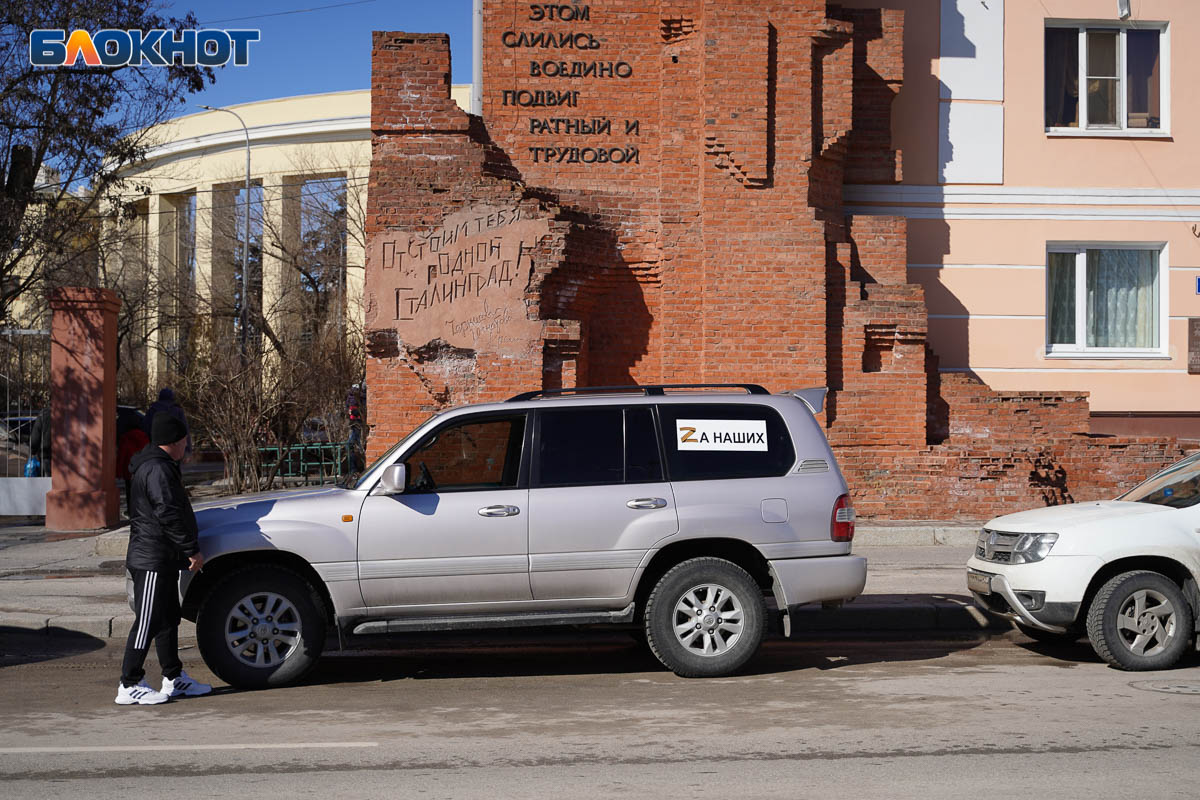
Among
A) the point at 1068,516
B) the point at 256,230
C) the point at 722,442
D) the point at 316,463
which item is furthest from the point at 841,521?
the point at 256,230

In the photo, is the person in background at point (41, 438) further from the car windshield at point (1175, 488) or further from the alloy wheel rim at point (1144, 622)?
the alloy wheel rim at point (1144, 622)

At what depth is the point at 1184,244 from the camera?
56.7 ft

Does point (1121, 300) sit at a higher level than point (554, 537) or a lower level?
higher

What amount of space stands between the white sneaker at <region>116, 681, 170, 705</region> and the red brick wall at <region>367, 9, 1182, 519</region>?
7.48 m

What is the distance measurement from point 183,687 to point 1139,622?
6531mm

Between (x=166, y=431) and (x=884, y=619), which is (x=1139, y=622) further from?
(x=166, y=431)

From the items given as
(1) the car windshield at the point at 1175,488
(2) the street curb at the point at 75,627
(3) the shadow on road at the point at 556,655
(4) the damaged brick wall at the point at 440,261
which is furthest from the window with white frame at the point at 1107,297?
(2) the street curb at the point at 75,627

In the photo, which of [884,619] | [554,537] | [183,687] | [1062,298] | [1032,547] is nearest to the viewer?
[183,687]

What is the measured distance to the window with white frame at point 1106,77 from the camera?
57.0 ft

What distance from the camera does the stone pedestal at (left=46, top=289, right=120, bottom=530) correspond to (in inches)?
619

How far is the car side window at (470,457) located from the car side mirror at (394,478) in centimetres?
21

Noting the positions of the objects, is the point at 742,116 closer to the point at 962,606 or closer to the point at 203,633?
the point at 962,606

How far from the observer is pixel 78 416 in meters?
15.8

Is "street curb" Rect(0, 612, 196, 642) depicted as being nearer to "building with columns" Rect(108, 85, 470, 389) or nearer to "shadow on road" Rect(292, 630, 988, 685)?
"shadow on road" Rect(292, 630, 988, 685)
